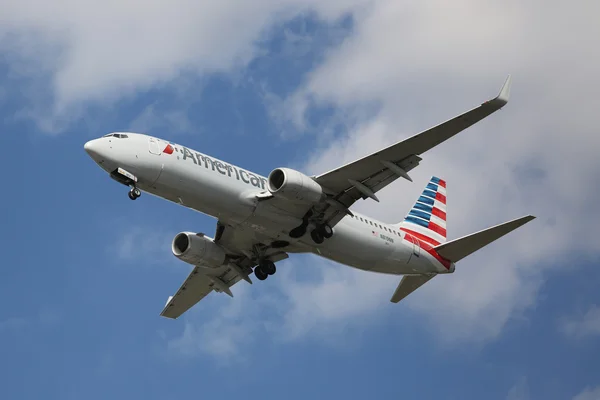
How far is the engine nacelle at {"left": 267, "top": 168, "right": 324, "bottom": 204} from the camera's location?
141 ft

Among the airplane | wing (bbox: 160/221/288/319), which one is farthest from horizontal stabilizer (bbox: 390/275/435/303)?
wing (bbox: 160/221/288/319)

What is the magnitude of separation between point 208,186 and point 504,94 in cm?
1294

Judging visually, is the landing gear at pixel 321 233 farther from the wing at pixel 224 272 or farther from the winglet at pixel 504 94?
the winglet at pixel 504 94

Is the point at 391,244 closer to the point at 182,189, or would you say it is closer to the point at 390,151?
the point at 390,151

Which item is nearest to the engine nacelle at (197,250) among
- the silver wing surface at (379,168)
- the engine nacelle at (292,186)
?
the silver wing surface at (379,168)

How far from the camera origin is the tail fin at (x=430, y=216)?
177ft

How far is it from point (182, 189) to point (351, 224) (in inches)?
364

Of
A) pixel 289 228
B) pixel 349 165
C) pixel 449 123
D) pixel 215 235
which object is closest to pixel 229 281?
pixel 215 235

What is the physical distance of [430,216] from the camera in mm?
55844

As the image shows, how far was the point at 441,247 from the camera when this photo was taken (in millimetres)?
50906

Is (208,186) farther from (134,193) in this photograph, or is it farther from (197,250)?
(197,250)

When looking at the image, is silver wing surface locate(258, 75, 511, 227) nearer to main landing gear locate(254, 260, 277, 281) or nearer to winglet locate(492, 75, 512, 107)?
winglet locate(492, 75, 512, 107)

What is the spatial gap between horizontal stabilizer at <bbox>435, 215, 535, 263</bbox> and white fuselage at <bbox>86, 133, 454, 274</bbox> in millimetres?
5125

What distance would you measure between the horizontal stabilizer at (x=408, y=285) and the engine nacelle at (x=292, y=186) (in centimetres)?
1089
